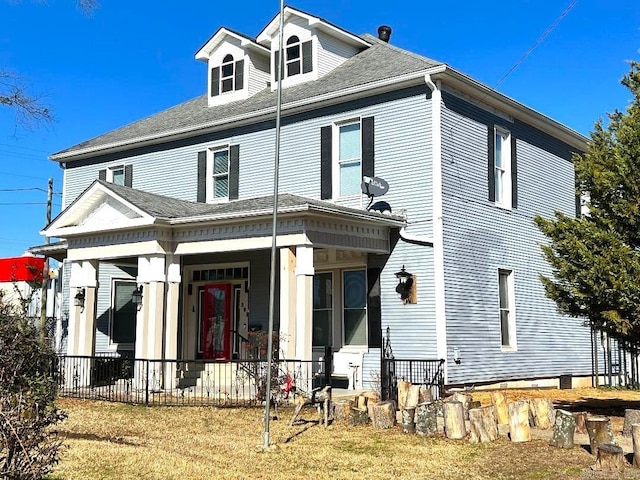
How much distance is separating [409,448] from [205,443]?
2807 mm

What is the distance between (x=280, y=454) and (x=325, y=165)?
8.73 metres

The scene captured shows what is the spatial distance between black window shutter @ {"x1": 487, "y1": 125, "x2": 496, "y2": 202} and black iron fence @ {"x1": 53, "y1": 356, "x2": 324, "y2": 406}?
222 inches

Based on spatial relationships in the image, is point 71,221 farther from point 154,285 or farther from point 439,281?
point 439,281

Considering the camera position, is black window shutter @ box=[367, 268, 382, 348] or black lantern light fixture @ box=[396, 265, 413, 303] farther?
black window shutter @ box=[367, 268, 382, 348]

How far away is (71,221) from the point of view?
17.7 m

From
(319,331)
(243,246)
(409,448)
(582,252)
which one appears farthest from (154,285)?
(582,252)

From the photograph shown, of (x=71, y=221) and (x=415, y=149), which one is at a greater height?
(x=415, y=149)

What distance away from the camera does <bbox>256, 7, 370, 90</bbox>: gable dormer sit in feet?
61.5

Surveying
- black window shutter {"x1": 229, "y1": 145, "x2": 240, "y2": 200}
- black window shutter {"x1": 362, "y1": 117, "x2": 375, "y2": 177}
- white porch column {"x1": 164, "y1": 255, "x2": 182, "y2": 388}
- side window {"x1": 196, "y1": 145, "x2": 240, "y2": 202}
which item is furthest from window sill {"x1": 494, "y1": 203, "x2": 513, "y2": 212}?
white porch column {"x1": 164, "y1": 255, "x2": 182, "y2": 388}

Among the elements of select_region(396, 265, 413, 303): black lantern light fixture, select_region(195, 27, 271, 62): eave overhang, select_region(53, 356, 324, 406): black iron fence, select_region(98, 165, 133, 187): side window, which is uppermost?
select_region(195, 27, 271, 62): eave overhang

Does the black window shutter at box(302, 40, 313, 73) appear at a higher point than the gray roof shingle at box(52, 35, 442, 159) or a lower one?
higher

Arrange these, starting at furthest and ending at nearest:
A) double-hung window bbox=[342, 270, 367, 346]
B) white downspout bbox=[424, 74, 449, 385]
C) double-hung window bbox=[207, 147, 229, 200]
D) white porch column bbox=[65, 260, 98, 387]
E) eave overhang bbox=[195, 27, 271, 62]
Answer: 1. eave overhang bbox=[195, 27, 271, 62]
2. double-hung window bbox=[207, 147, 229, 200]
3. white porch column bbox=[65, 260, 98, 387]
4. double-hung window bbox=[342, 270, 367, 346]
5. white downspout bbox=[424, 74, 449, 385]

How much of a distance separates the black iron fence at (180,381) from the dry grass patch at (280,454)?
3.97ft

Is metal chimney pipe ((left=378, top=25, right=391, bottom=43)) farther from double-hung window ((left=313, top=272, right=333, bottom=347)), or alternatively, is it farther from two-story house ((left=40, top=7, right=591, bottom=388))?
double-hung window ((left=313, top=272, right=333, bottom=347))
